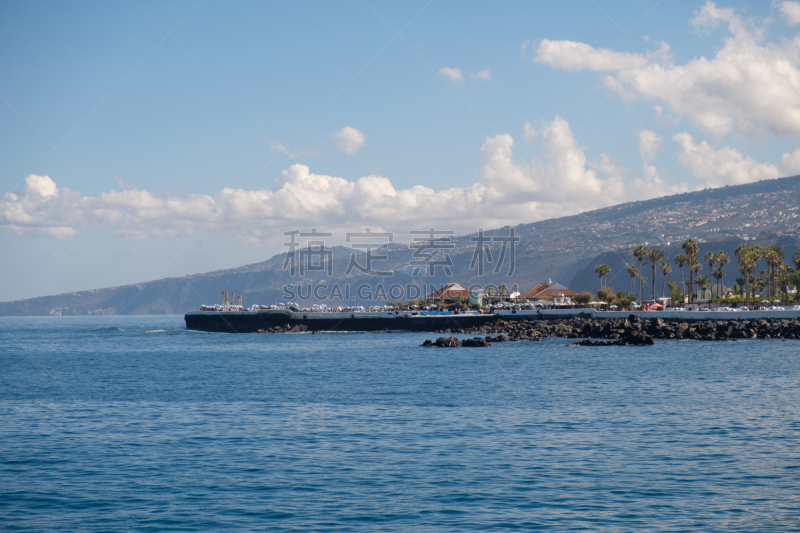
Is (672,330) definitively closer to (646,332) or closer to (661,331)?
(661,331)

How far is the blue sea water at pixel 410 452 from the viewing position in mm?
13281

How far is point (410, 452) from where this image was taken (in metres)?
18.4

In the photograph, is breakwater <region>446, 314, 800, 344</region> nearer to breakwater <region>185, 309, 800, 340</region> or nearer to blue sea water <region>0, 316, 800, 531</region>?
breakwater <region>185, 309, 800, 340</region>

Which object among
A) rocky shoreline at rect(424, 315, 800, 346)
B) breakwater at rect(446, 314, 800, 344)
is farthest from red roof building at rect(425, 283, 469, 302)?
rocky shoreline at rect(424, 315, 800, 346)

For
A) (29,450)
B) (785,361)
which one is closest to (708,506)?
(29,450)

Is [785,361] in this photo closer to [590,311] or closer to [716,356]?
[716,356]

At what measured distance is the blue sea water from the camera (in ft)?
43.6

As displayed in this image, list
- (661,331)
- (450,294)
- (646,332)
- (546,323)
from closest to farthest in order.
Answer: (661,331), (646,332), (546,323), (450,294)

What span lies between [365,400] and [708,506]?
1715 centimetres

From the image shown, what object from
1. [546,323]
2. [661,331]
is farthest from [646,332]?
[546,323]

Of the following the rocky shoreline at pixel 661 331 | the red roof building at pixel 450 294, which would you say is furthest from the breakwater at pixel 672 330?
the red roof building at pixel 450 294

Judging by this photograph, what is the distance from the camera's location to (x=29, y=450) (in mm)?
19625

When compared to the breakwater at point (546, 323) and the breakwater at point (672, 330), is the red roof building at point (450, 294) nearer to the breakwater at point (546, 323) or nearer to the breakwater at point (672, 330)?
the breakwater at point (546, 323)

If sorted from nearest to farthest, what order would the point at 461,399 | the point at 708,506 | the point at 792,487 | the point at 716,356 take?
the point at 708,506, the point at 792,487, the point at 461,399, the point at 716,356
